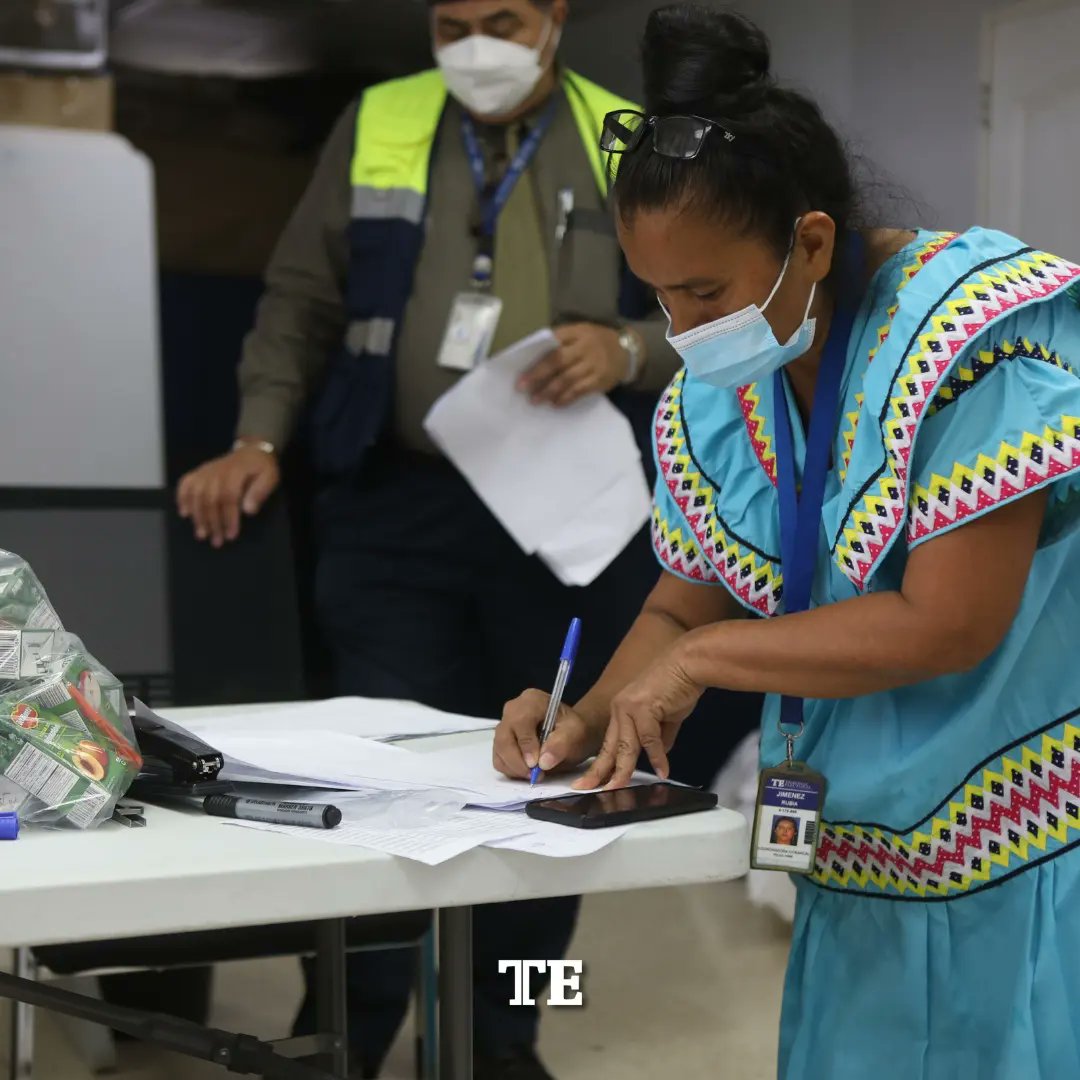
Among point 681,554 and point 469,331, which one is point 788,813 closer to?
point 681,554

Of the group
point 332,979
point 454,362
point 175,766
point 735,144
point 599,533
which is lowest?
point 332,979

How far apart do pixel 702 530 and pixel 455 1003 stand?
0.39 m

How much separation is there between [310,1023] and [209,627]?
1.72 ft

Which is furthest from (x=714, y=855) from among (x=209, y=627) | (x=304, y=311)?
(x=304, y=311)

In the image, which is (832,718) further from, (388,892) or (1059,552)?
(388,892)

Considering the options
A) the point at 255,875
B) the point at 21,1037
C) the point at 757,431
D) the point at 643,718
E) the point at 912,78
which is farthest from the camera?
the point at 912,78

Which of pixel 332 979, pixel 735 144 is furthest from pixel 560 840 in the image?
pixel 332 979

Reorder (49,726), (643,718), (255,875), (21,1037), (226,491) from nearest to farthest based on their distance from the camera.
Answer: (255,875)
(49,726)
(643,718)
(21,1037)
(226,491)

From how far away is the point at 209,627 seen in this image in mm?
1907

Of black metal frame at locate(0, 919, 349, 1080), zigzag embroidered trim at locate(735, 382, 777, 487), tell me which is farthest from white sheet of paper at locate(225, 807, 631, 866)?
zigzag embroidered trim at locate(735, 382, 777, 487)

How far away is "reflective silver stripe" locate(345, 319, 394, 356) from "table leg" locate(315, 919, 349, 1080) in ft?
2.76

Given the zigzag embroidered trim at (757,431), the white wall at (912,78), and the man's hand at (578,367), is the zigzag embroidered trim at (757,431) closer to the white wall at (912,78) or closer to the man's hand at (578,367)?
the man's hand at (578,367)

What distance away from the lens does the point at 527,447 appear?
6.86 feet

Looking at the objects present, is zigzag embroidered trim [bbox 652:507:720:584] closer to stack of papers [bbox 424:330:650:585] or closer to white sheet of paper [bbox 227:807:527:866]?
white sheet of paper [bbox 227:807:527:866]
